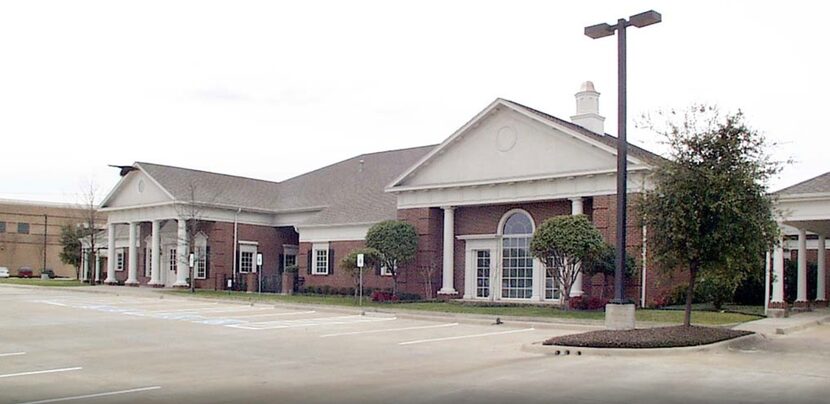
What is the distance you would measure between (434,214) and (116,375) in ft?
82.8

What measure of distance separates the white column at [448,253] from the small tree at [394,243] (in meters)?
1.51

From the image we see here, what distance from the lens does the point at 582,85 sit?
39.0m

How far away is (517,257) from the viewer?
3516 centimetres

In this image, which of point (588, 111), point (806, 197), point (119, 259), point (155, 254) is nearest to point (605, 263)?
point (806, 197)

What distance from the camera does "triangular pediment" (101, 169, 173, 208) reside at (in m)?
49.5

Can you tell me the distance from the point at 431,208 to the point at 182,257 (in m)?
17.6

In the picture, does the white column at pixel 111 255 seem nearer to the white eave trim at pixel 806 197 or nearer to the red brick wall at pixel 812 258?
the red brick wall at pixel 812 258

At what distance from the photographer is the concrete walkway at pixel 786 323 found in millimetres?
21266

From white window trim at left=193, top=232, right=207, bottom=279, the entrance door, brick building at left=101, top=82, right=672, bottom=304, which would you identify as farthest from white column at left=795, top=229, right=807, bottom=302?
the entrance door

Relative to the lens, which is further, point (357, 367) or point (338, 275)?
point (338, 275)

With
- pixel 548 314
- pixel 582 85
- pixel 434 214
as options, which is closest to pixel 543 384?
pixel 548 314

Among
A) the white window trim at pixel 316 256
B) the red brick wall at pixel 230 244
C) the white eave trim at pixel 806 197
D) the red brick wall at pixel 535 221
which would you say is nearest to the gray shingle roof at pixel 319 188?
the white window trim at pixel 316 256

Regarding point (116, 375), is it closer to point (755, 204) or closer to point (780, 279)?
point (755, 204)

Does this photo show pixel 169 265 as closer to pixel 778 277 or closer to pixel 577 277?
pixel 577 277
